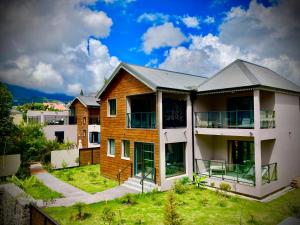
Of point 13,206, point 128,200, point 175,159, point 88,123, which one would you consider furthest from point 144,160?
point 88,123

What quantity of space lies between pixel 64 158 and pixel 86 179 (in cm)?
516

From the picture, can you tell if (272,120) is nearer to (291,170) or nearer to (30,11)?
(291,170)

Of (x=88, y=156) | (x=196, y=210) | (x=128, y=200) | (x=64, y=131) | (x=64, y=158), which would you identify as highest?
(x=64, y=131)

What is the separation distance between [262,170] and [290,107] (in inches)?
235

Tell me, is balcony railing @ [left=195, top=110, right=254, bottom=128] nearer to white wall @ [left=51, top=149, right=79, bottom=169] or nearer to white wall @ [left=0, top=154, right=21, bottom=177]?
white wall @ [left=51, top=149, right=79, bottom=169]

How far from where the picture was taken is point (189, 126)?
1703cm

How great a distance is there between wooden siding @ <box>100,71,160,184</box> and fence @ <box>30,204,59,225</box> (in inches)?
316

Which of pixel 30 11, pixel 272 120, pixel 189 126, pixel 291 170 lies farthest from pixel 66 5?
pixel 291 170

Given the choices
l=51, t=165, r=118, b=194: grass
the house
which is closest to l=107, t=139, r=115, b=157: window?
the house

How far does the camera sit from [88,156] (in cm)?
2472

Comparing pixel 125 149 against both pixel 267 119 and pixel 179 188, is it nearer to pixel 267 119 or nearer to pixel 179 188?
pixel 179 188

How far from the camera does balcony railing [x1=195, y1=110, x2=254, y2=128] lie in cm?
1477

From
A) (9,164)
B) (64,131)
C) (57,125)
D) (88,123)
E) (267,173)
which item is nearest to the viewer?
(267,173)

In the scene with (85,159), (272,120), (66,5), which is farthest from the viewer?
(85,159)
